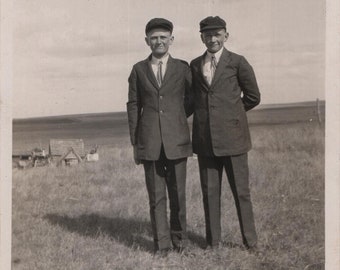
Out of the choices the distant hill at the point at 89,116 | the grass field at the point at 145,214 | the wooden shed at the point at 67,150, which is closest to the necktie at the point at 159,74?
the distant hill at the point at 89,116

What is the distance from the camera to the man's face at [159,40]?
265 centimetres

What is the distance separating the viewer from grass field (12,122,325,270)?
2738mm

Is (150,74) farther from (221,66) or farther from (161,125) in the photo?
(221,66)

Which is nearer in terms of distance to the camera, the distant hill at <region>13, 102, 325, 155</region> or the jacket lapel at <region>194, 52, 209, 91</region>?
the jacket lapel at <region>194, 52, 209, 91</region>

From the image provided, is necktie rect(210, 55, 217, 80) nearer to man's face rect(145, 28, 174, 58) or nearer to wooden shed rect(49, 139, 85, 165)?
man's face rect(145, 28, 174, 58)

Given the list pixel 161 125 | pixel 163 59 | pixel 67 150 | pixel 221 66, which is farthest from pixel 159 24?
pixel 67 150

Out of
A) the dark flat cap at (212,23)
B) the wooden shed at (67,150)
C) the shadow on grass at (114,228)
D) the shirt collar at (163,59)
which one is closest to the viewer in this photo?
the dark flat cap at (212,23)

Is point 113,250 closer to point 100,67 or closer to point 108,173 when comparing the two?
point 100,67

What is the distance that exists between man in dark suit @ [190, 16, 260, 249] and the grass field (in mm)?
272

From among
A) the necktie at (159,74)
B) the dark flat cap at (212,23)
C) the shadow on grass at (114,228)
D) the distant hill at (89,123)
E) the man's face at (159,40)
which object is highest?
the dark flat cap at (212,23)

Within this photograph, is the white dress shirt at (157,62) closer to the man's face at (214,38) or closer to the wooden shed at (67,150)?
the man's face at (214,38)

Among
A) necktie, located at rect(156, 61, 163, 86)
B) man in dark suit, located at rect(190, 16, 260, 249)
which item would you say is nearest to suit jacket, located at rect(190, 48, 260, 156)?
man in dark suit, located at rect(190, 16, 260, 249)

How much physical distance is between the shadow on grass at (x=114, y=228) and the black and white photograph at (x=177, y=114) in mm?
14

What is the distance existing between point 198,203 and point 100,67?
4.22 feet
